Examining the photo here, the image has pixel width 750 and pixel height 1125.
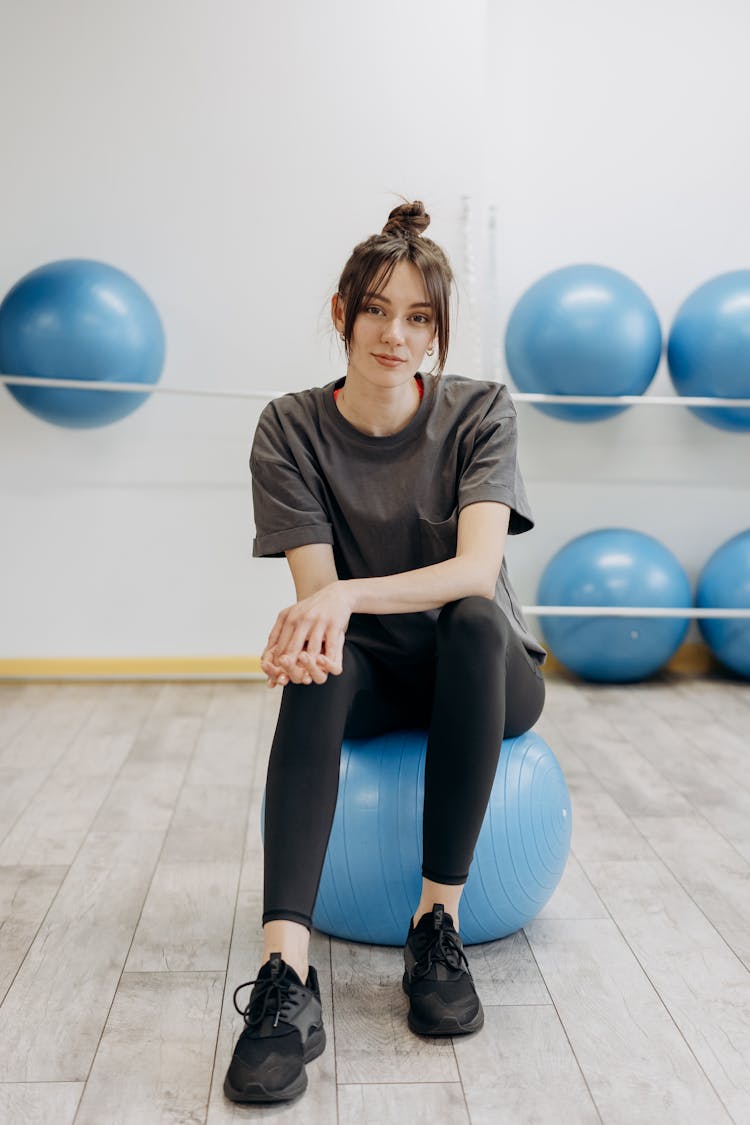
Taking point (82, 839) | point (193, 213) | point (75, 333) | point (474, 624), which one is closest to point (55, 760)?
point (82, 839)

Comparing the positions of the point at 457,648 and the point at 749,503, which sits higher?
the point at 457,648

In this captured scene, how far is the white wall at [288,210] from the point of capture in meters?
3.35

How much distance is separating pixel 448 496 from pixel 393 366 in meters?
0.21

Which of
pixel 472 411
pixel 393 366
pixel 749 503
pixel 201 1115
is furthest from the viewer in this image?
pixel 749 503

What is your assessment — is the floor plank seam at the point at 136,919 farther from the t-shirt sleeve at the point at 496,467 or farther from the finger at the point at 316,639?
the t-shirt sleeve at the point at 496,467

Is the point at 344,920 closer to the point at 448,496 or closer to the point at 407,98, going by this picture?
the point at 448,496

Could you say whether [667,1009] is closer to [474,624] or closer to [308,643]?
[474,624]

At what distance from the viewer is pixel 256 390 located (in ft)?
11.5

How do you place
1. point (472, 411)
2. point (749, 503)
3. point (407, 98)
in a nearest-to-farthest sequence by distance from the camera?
1. point (472, 411)
2. point (407, 98)
3. point (749, 503)

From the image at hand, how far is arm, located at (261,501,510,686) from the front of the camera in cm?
143

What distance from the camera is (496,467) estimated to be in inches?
63.5

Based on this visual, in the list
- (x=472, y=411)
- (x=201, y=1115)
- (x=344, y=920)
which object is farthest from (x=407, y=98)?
(x=201, y=1115)

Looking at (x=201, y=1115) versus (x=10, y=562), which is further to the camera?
(x=10, y=562)

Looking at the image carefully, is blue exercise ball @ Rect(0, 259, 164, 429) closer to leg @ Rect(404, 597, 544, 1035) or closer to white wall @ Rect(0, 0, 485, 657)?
white wall @ Rect(0, 0, 485, 657)
